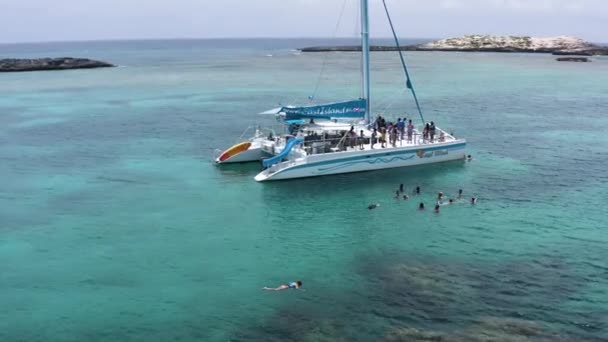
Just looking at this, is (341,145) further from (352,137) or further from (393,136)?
(393,136)

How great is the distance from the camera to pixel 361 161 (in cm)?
3788

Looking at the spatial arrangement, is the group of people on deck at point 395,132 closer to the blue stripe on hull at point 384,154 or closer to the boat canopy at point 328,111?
the blue stripe on hull at point 384,154

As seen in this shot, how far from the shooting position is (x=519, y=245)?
2567cm

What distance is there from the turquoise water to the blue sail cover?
181 inches

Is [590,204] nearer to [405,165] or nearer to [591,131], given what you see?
[405,165]

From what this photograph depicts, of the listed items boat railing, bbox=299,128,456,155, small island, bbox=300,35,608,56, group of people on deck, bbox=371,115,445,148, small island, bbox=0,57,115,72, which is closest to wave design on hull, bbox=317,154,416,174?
boat railing, bbox=299,128,456,155

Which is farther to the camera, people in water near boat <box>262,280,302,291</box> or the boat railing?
the boat railing

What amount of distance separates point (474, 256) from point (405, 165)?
15.5 meters

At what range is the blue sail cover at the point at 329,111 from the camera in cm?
4053

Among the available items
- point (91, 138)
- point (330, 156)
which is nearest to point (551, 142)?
point (330, 156)

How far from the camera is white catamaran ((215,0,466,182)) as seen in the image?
36969mm

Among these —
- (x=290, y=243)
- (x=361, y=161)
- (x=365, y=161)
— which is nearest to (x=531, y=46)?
(x=365, y=161)

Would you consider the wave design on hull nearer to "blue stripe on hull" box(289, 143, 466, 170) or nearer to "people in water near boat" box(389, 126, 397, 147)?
"blue stripe on hull" box(289, 143, 466, 170)

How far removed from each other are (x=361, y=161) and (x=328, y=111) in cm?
525
